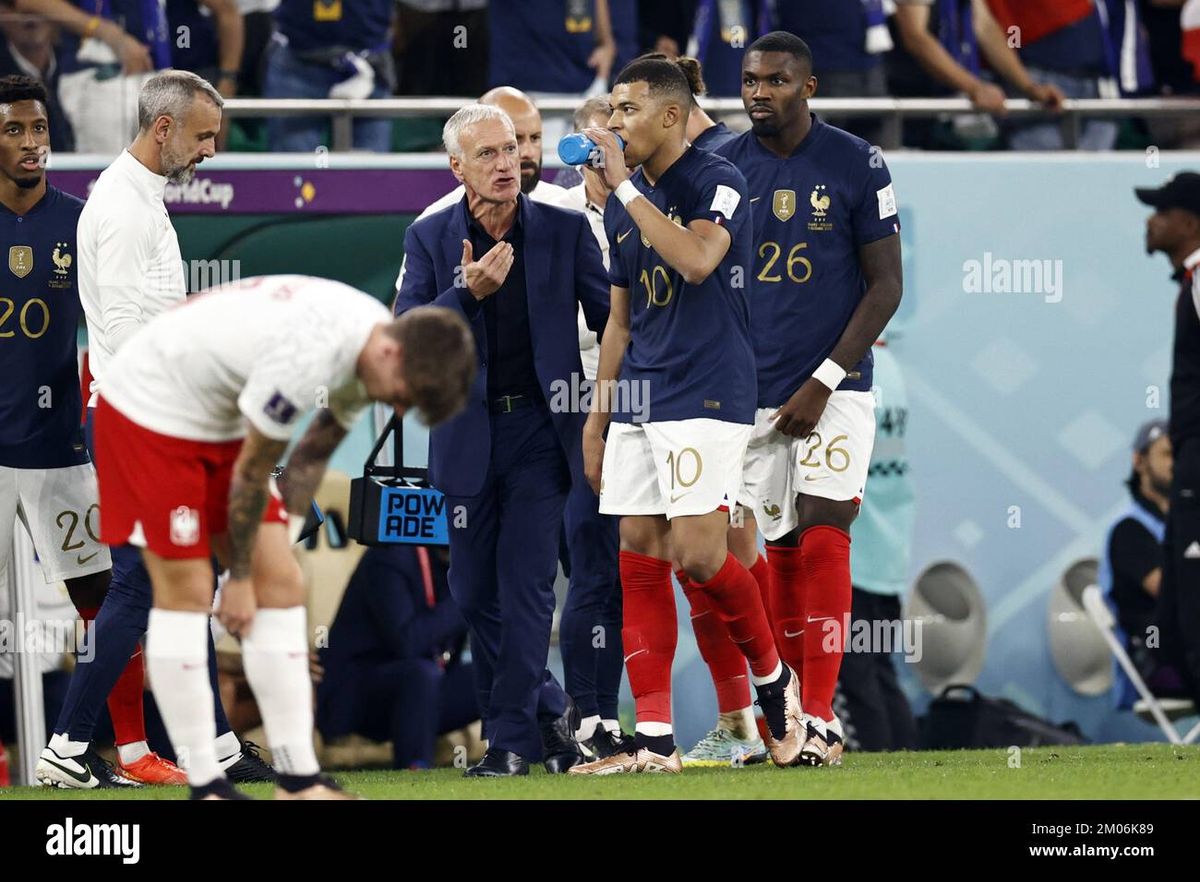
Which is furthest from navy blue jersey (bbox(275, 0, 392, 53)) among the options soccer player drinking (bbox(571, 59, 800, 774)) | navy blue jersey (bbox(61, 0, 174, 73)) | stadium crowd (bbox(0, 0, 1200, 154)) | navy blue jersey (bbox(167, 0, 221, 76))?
soccer player drinking (bbox(571, 59, 800, 774))

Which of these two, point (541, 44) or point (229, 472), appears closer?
point (229, 472)

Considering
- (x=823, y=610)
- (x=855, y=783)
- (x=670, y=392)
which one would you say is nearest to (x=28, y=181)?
(x=670, y=392)

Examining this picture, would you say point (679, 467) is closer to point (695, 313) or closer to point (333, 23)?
point (695, 313)

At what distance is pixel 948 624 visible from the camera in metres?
9.73

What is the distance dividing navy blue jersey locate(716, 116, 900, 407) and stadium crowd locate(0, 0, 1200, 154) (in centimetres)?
326

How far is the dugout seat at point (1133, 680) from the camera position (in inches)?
383

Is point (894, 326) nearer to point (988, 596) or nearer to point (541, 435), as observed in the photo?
point (988, 596)

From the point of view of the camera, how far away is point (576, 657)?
707cm

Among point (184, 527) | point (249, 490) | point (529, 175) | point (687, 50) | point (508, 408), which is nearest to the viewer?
point (249, 490)

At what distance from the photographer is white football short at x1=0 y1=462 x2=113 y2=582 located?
6.64 m

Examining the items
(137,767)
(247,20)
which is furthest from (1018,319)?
(137,767)

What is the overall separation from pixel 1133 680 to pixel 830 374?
4.06 metres

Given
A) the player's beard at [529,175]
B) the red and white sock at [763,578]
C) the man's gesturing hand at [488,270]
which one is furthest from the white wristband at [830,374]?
the player's beard at [529,175]

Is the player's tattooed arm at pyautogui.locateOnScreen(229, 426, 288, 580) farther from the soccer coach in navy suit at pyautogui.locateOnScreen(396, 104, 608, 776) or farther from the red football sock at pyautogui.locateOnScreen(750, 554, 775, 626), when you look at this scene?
the red football sock at pyautogui.locateOnScreen(750, 554, 775, 626)
